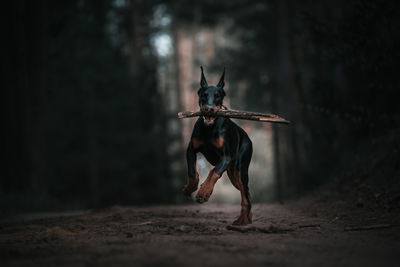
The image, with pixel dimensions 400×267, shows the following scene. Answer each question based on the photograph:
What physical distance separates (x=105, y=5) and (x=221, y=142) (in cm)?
2380

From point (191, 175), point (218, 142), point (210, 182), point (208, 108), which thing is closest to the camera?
point (210, 182)

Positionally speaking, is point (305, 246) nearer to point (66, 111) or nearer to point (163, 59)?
point (66, 111)

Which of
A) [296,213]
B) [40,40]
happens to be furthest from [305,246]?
[40,40]

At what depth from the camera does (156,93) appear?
2594 centimetres

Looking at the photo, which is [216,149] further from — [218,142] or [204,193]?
[204,193]

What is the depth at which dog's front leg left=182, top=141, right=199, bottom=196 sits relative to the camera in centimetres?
648

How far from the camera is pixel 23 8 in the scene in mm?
15984

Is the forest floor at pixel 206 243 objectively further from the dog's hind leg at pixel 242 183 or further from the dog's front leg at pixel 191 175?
the dog's front leg at pixel 191 175

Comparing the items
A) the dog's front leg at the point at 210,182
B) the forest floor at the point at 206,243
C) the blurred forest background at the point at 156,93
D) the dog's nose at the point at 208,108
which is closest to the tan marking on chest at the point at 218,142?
the dog's front leg at the point at 210,182

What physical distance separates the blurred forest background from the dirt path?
13.8 ft

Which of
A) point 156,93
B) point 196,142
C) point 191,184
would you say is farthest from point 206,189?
point 156,93

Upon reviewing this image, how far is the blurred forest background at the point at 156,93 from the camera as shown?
431 inches

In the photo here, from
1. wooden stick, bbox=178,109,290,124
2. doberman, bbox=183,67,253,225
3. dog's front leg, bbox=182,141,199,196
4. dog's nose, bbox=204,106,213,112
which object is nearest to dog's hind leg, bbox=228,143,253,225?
doberman, bbox=183,67,253,225

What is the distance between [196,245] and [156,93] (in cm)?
2156
